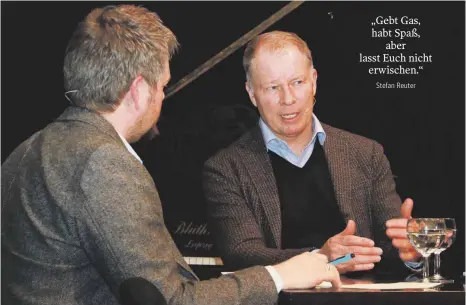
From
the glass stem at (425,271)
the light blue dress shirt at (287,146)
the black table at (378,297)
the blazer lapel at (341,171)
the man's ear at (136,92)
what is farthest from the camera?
→ the light blue dress shirt at (287,146)

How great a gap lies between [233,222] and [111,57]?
1.02 meters

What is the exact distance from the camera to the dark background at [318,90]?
12.3ft

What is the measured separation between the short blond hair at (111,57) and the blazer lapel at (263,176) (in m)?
1.00

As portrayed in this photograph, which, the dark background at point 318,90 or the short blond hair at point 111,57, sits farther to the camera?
the dark background at point 318,90

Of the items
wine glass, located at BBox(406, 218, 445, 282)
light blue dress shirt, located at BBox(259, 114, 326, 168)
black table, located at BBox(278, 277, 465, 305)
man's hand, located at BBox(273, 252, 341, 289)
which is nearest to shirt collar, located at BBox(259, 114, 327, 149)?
light blue dress shirt, located at BBox(259, 114, 326, 168)

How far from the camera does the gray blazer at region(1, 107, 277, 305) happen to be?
1.63 metres

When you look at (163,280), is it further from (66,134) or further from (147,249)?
(66,134)

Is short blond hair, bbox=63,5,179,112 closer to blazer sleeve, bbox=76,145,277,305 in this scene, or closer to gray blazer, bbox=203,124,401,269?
blazer sleeve, bbox=76,145,277,305

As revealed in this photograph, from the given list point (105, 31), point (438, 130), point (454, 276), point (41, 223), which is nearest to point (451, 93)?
point (438, 130)

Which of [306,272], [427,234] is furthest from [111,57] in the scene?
[427,234]

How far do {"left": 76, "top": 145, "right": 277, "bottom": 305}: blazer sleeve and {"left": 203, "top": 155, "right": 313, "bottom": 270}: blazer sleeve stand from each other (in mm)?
886

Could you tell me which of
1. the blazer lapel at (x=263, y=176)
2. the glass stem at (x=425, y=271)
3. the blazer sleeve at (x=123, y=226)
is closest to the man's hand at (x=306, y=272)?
the blazer sleeve at (x=123, y=226)

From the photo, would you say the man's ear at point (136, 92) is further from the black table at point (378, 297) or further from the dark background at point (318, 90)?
the dark background at point (318, 90)

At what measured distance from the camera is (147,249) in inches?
64.4
